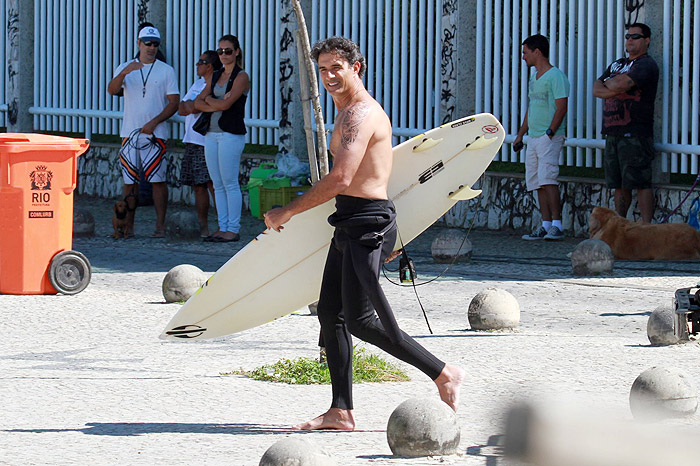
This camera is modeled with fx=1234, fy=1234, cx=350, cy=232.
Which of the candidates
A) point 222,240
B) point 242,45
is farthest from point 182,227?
point 242,45

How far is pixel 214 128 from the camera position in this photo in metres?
Result: 13.9

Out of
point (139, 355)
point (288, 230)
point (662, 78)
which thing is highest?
point (662, 78)

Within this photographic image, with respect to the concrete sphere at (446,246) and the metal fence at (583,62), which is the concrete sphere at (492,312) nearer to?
the concrete sphere at (446,246)

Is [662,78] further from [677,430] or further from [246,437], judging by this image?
[677,430]

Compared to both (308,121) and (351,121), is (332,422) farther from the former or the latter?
(308,121)

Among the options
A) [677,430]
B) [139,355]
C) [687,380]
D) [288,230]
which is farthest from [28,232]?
[677,430]

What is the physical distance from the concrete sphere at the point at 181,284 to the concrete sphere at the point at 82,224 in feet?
17.1

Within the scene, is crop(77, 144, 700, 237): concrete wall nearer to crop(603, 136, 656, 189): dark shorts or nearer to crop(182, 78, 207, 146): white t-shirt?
crop(603, 136, 656, 189): dark shorts

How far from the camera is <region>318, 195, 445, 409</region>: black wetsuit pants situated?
538cm

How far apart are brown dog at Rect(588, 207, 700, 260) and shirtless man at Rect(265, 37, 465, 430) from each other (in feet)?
23.7

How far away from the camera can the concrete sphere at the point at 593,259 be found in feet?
36.7

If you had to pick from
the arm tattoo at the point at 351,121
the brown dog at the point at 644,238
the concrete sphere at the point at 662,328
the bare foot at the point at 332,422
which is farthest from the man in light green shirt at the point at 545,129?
the bare foot at the point at 332,422

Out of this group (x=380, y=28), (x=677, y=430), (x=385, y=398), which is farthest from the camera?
(x=380, y=28)

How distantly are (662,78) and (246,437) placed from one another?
31.2 feet
